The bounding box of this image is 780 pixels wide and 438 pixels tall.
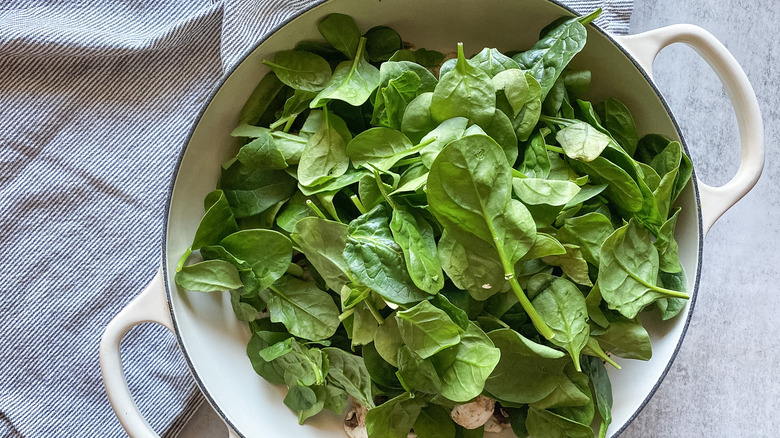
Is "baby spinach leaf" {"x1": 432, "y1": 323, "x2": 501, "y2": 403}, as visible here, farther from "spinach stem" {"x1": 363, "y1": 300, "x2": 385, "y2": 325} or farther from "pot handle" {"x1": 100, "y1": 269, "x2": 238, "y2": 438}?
"pot handle" {"x1": 100, "y1": 269, "x2": 238, "y2": 438}

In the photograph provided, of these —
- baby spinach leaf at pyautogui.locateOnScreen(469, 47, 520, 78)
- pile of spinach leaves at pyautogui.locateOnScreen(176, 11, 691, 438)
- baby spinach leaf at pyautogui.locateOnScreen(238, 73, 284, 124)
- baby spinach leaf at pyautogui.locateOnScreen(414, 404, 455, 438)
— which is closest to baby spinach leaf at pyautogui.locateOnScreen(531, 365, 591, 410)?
pile of spinach leaves at pyautogui.locateOnScreen(176, 11, 691, 438)

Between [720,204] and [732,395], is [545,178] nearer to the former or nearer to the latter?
[720,204]

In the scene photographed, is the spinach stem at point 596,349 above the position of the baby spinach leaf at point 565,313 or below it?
below

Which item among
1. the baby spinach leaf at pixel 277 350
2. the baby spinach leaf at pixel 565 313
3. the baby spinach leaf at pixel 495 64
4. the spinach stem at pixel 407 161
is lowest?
the baby spinach leaf at pixel 277 350

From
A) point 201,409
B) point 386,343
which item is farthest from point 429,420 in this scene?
point 201,409

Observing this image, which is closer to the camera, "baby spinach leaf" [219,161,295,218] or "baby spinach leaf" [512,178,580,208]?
"baby spinach leaf" [512,178,580,208]

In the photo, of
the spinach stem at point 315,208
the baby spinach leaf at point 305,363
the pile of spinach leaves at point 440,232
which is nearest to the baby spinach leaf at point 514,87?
the pile of spinach leaves at point 440,232

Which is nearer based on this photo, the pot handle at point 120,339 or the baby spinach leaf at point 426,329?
the baby spinach leaf at point 426,329

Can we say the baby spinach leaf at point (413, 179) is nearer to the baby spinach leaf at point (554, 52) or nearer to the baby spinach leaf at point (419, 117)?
the baby spinach leaf at point (419, 117)
